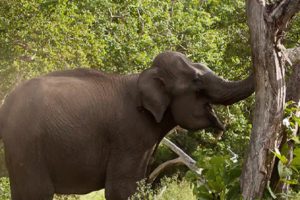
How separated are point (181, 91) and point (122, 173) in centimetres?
103

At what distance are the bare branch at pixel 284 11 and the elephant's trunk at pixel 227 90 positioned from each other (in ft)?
4.05

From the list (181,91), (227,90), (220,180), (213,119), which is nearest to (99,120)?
(181,91)

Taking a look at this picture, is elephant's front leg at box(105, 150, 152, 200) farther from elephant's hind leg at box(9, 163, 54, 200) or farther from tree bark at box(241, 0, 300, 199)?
tree bark at box(241, 0, 300, 199)

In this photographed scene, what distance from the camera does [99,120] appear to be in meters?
7.37

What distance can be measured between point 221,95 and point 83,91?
140cm

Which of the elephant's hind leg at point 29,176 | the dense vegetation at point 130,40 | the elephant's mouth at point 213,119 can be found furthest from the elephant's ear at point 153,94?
the dense vegetation at point 130,40

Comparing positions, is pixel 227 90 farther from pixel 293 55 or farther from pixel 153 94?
pixel 293 55

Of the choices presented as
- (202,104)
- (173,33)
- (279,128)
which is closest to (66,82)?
(202,104)

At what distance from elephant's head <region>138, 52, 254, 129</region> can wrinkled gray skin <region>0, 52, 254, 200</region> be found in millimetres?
10

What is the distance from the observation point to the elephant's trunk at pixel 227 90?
6.98 m

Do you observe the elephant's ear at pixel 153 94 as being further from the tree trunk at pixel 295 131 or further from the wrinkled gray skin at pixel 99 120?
the tree trunk at pixel 295 131

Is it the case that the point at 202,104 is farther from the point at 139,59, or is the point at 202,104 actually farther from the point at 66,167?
the point at 139,59

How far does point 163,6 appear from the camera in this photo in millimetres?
17688

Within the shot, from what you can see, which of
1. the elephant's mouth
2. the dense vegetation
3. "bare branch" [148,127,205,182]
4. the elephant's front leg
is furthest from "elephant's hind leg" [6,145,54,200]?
"bare branch" [148,127,205,182]
